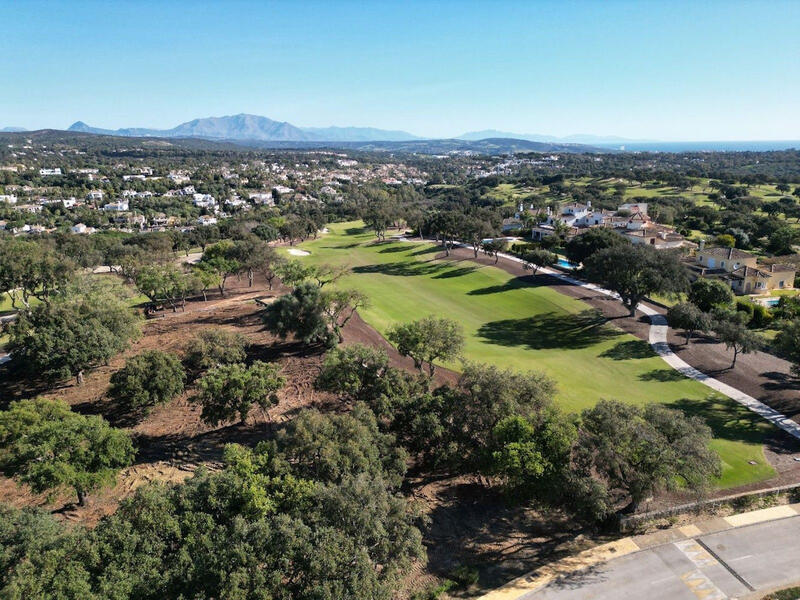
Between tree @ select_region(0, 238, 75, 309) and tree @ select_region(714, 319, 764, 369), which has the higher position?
tree @ select_region(0, 238, 75, 309)

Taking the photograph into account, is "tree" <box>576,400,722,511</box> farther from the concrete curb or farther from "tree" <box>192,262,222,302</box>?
"tree" <box>192,262,222,302</box>

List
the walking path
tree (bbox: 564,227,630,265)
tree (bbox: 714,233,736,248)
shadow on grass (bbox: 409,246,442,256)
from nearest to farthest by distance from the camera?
the walking path → tree (bbox: 564,227,630,265) → tree (bbox: 714,233,736,248) → shadow on grass (bbox: 409,246,442,256)

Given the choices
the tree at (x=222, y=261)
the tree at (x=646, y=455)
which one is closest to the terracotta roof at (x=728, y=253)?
the tree at (x=646, y=455)

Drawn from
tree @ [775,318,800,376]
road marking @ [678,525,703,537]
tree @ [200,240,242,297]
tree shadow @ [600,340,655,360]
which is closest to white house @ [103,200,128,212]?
tree @ [200,240,242,297]

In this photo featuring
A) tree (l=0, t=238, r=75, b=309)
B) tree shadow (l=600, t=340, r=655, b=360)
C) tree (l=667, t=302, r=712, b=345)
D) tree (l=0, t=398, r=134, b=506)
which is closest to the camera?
tree (l=0, t=398, r=134, b=506)

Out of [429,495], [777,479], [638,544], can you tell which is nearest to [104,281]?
[429,495]

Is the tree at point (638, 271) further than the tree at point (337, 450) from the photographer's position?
Yes

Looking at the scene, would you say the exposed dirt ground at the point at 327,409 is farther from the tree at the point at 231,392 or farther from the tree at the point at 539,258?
the tree at the point at 539,258
